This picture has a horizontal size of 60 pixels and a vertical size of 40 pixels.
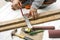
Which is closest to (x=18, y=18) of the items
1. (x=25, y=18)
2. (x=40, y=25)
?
(x=25, y=18)

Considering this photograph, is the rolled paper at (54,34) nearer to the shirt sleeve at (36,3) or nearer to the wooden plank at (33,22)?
the wooden plank at (33,22)

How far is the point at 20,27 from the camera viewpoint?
119cm

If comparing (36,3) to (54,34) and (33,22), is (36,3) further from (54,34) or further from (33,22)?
(54,34)

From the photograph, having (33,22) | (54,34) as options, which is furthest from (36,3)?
(54,34)

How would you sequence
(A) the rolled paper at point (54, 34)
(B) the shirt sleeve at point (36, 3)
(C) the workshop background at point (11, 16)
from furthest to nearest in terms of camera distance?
(B) the shirt sleeve at point (36, 3) < (C) the workshop background at point (11, 16) < (A) the rolled paper at point (54, 34)

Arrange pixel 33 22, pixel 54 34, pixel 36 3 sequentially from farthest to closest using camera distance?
pixel 36 3 < pixel 33 22 < pixel 54 34

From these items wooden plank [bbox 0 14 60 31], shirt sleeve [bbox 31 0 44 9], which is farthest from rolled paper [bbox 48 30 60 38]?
shirt sleeve [bbox 31 0 44 9]

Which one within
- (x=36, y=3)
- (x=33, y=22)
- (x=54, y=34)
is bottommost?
(x=54, y=34)

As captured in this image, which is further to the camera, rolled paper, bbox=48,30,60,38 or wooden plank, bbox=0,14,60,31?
wooden plank, bbox=0,14,60,31

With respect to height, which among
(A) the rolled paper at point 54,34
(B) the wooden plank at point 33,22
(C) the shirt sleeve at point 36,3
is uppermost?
(C) the shirt sleeve at point 36,3

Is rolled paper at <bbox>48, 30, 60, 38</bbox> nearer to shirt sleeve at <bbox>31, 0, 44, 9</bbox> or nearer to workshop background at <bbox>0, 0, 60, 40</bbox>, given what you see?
workshop background at <bbox>0, 0, 60, 40</bbox>

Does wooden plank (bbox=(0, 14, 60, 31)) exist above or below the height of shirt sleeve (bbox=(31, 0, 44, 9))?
below

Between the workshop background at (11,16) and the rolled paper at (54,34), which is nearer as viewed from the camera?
the rolled paper at (54,34)

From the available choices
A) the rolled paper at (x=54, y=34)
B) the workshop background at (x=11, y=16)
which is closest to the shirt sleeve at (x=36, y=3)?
the workshop background at (x=11, y=16)
